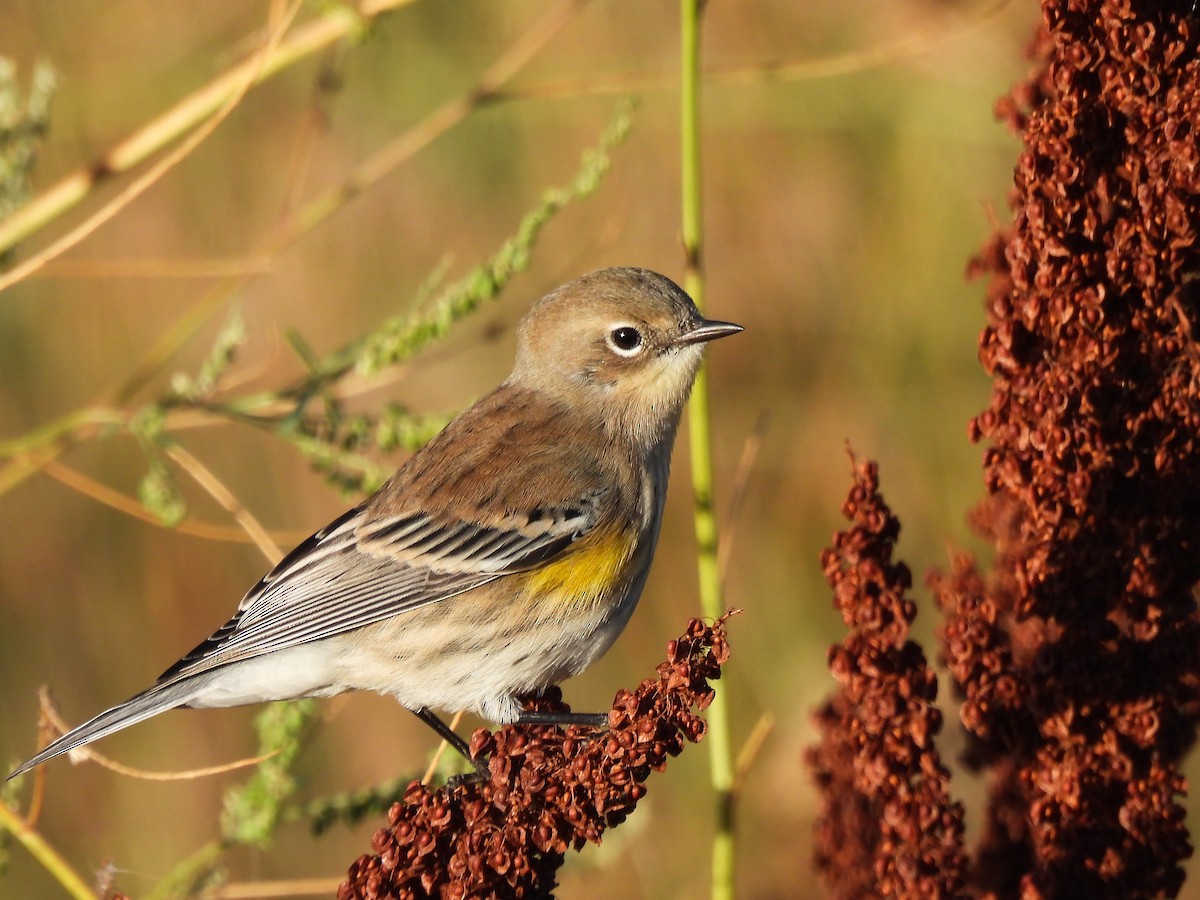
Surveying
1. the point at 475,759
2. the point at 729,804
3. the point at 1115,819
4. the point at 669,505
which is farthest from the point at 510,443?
the point at 669,505

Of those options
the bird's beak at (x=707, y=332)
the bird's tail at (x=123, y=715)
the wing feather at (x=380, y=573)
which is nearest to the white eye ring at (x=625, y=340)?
the bird's beak at (x=707, y=332)

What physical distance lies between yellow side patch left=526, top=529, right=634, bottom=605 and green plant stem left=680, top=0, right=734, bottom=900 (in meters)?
0.33

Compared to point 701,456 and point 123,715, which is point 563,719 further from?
point 123,715

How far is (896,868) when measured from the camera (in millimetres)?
3467

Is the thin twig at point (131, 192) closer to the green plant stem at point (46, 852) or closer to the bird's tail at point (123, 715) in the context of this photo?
the bird's tail at point (123, 715)

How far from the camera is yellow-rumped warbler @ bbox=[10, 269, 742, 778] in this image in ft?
13.2

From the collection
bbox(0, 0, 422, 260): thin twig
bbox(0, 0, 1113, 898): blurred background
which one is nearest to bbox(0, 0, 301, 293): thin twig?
bbox(0, 0, 422, 260): thin twig

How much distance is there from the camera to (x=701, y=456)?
3.87 m

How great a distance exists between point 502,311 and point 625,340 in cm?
210

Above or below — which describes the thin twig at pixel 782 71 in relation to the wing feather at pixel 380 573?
above

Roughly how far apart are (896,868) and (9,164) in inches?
134

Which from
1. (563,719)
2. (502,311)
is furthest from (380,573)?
(502,311)

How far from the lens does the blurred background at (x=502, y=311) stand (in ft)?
21.8

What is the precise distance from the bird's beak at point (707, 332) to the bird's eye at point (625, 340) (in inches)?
6.2
